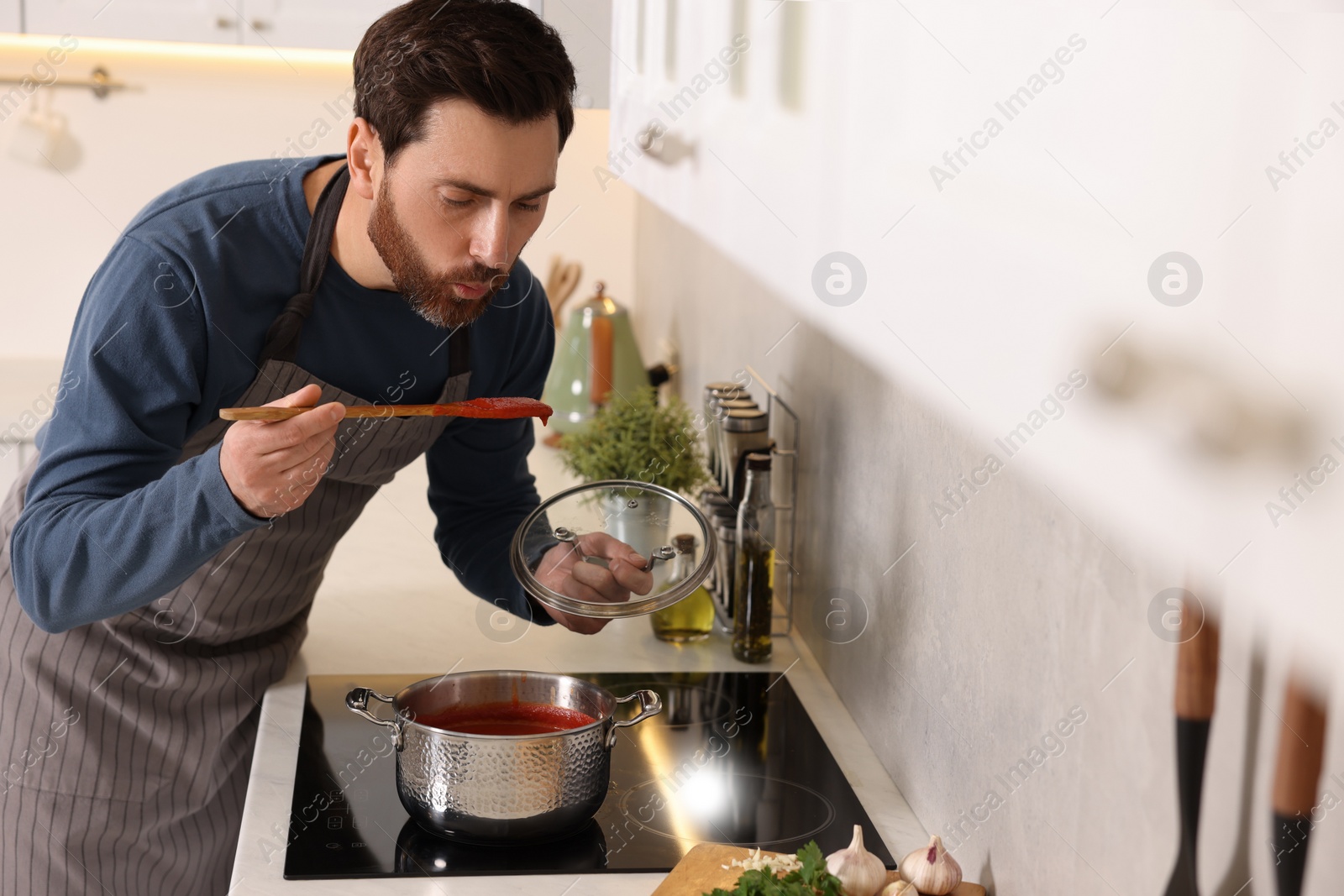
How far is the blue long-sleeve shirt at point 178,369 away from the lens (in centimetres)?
99

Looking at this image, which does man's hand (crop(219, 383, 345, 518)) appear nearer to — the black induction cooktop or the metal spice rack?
the black induction cooktop

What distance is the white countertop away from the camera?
0.93 meters

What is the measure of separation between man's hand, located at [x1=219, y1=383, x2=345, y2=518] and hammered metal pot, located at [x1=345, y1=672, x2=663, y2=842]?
20cm

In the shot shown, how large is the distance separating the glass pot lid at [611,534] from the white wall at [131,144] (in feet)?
6.12

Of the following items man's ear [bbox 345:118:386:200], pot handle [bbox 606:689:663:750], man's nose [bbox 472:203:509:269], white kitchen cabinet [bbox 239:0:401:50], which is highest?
white kitchen cabinet [bbox 239:0:401:50]

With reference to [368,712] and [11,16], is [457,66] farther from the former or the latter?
[11,16]

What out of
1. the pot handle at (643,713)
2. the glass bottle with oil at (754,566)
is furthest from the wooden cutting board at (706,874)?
the glass bottle with oil at (754,566)

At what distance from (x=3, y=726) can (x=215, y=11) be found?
4.96ft

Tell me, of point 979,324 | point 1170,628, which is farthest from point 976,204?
point 1170,628

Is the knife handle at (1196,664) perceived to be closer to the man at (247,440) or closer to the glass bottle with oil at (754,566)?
the man at (247,440)

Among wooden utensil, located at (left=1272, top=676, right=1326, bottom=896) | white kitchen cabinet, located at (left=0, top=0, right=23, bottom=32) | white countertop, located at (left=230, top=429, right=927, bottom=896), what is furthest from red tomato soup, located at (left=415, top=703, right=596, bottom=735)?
white kitchen cabinet, located at (left=0, top=0, right=23, bottom=32)

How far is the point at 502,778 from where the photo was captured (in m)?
0.94

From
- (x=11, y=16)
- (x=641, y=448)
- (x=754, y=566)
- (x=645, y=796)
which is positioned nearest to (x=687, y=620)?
(x=754, y=566)

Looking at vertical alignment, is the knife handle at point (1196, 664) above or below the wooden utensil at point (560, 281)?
above
